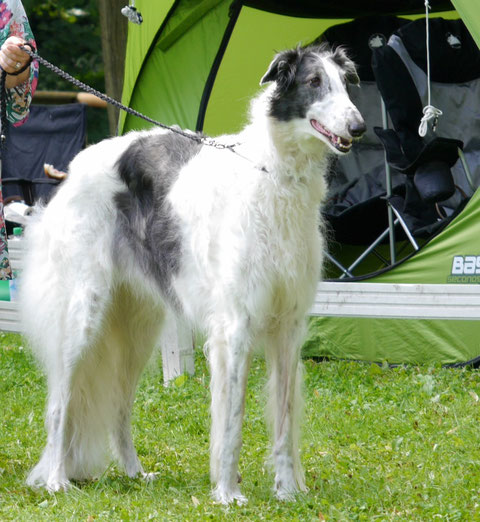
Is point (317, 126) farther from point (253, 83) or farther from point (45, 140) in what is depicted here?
point (45, 140)

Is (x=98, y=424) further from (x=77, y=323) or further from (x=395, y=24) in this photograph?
(x=395, y=24)

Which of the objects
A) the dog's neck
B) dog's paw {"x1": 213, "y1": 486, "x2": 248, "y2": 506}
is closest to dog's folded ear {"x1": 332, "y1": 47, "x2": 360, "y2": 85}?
the dog's neck

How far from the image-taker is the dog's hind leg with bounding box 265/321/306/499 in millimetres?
3691

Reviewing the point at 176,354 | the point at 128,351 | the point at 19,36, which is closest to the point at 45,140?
the point at 176,354

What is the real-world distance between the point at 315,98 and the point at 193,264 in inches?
33.1

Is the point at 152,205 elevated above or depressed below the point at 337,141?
below

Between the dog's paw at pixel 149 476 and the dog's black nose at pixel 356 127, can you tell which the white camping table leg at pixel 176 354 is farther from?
the dog's black nose at pixel 356 127

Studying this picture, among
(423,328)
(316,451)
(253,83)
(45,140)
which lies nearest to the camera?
(316,451)

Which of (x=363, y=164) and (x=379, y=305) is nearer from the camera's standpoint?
(x=379, y=305)

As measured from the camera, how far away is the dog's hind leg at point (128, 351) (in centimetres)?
412

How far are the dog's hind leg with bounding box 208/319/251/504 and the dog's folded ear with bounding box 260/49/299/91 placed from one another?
37.2 inches

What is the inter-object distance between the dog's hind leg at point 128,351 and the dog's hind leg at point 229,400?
0.59 metres

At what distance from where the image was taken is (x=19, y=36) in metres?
3.72

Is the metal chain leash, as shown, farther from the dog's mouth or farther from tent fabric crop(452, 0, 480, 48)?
tent fabric crop(452, 0, 480, 48)
